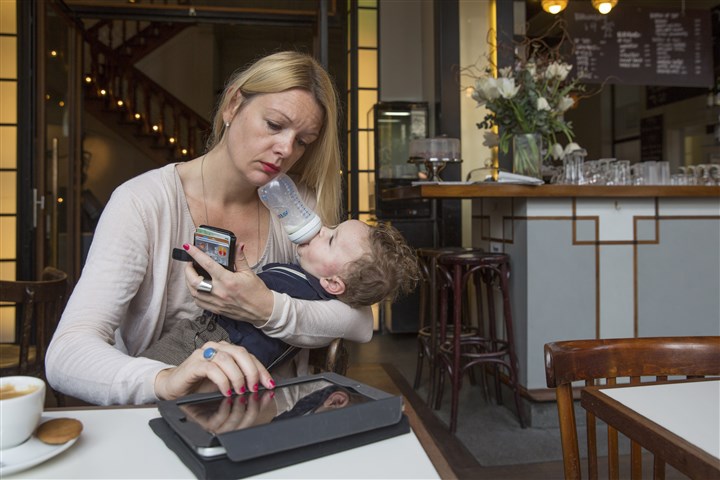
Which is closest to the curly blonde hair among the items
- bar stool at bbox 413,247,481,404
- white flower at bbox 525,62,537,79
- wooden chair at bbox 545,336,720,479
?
wooden chair at bbox 545,336,720,479

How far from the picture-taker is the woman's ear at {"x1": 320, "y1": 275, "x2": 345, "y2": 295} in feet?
4.45

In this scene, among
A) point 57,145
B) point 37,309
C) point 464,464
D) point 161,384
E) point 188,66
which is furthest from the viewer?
point 188,66

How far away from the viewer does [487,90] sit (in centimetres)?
340

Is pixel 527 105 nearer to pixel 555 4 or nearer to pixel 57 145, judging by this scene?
pixel 555 4

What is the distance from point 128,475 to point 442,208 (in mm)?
4758

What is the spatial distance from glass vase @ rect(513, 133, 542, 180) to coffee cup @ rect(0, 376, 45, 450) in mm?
3057

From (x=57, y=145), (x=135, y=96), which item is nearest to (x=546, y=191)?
(x=57, y=145)

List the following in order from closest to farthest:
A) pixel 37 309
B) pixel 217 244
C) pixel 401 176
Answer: pixel 217 244
pixel 37 309
pixel 401 176

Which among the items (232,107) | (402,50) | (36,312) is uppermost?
(402,50)

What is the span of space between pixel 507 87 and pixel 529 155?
396 mm

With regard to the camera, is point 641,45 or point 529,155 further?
point 641,45

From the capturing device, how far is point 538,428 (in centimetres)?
311

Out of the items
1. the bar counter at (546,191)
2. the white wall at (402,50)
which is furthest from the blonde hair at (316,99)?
the white wall at (402,50)

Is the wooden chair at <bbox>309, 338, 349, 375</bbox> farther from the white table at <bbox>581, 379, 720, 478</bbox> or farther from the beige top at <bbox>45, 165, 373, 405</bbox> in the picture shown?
the white table at <bbox>581, 379, 720, 478</bbox>
